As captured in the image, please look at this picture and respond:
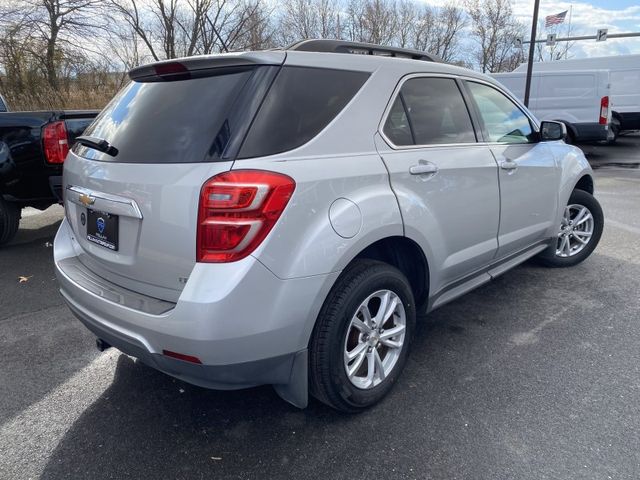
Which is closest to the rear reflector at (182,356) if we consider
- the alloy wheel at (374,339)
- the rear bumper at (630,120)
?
the alloy wheel at (374,339)

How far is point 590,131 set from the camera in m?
13.0

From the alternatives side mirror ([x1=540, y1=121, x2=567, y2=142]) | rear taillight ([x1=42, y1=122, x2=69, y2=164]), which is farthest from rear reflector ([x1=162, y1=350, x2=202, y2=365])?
rear taillight ([x1=42, y1=122, x2=69, y2=164])

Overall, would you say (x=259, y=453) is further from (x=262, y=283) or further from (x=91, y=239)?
(x=91, y=239)

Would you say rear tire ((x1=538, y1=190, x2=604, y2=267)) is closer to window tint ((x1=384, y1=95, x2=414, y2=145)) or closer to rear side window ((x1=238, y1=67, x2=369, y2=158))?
window tint ((x1=384, y1=95, x2=414, y2=145))

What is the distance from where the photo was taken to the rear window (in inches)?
79.3

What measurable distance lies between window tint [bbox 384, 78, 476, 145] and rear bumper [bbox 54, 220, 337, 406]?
99 centimetres

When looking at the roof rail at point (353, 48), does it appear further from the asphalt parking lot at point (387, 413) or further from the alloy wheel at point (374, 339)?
the asphalt parking lot at point (387, 413)

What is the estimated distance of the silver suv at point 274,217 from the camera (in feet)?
6.24

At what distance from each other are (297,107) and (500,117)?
A: 6.47ft

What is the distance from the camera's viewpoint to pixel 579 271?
4.47 m

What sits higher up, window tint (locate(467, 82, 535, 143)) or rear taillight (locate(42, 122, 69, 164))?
window tint (locate(467, 82, 535, 143))

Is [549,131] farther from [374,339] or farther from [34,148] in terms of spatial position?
[34,148]

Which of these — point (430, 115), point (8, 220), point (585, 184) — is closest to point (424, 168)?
point (430, 115)

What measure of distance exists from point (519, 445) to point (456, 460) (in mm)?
319
